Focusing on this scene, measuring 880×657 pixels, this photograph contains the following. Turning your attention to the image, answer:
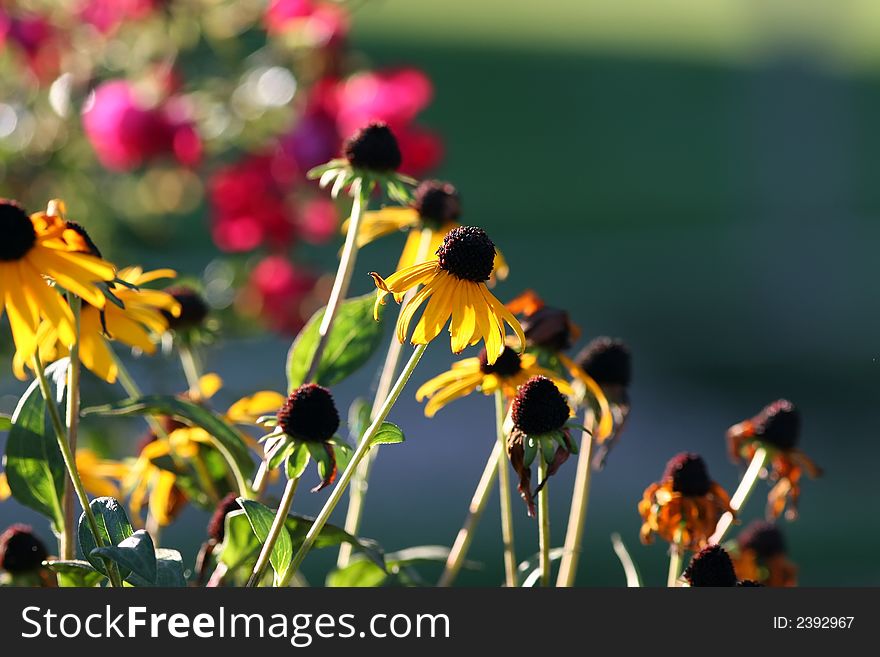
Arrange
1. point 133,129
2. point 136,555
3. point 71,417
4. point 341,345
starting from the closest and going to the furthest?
point 136,555 < point 71,417 < point 341,345 < point 133,129

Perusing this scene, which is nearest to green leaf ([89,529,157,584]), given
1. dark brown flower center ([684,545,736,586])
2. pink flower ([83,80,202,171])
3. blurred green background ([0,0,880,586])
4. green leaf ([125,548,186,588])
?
green leaf ([125,548,186,588])

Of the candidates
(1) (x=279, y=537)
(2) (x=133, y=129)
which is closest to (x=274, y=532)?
(1) (x=279, y=537)

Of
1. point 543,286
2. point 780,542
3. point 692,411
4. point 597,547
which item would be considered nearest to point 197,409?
point 780,542

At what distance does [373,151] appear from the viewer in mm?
736

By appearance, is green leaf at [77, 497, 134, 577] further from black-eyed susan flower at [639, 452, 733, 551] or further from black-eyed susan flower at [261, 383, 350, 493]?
black-eyed susan flower at [639, 452, 733, 551]

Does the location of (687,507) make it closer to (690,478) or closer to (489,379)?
(690,478)

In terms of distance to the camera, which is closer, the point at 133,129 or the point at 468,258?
the point at 468,258

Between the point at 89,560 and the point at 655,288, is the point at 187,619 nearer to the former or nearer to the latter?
the point at 89,560

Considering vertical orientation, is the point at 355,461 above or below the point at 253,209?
below

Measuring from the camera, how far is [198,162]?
65.0 inches

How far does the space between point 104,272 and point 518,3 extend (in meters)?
13.5

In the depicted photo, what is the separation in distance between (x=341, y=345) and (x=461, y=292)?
14cm

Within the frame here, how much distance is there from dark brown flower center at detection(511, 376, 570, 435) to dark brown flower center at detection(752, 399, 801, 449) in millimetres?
187

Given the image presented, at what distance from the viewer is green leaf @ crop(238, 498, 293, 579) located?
0.55 metres
